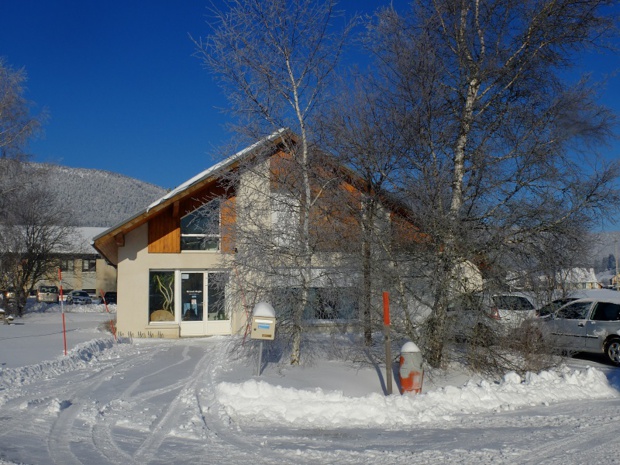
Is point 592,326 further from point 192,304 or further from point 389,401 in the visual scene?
point 192,304

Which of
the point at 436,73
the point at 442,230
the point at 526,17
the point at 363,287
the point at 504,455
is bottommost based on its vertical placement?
the point at 504,455

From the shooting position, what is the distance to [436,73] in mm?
13023

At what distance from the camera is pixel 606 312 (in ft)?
54.1

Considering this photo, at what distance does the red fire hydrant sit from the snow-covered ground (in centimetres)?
37

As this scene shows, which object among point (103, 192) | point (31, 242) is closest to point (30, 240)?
point (31, 242)

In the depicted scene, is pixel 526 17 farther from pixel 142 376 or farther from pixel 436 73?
pixel 142 376

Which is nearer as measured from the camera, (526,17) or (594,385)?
(594,385)

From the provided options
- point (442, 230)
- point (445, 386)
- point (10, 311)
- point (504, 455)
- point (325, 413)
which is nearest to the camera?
point (504, 455)

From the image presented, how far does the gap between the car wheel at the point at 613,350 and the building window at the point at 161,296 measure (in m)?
13.2

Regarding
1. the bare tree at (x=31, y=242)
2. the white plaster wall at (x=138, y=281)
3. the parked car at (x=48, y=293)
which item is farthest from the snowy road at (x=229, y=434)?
the parked car at (x=48, y=293)

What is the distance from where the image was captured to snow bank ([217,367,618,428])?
9.76 meters

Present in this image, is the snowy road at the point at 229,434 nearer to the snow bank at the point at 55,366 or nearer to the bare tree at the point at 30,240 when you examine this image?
the snow bank at the point at 55,366

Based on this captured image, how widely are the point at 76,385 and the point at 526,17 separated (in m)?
11.4

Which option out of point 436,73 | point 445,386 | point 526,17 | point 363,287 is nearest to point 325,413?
point 445,386
